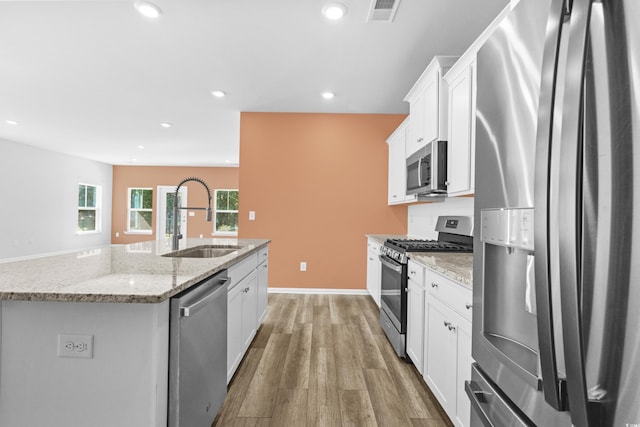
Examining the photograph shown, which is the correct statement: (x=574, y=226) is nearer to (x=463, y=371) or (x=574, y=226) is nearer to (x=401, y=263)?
(x=463, y=371)

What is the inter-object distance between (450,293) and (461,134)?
1182 mm

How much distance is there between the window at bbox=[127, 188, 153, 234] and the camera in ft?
32.9

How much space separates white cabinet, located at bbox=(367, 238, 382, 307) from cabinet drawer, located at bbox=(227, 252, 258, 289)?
1528 millimetres

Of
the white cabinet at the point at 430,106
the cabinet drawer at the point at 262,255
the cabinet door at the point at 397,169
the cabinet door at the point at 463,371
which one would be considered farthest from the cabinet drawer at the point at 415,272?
the cabinet door at the point at 397,169

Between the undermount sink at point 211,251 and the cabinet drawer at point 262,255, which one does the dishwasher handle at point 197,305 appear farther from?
the cabinet drawer at point 262,255

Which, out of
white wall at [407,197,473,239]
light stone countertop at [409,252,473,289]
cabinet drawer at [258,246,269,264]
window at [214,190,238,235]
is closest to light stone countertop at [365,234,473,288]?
light stone countertop at [409,252,473,289]

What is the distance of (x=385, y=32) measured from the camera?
272 centimetres

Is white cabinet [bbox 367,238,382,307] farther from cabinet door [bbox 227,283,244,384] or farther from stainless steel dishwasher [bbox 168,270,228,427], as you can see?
stainless steel dishwasher [bbox 168,270,228,427]

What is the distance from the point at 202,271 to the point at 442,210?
8.81 ft

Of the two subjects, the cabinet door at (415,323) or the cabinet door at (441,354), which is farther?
the cabinet door at (415,323)

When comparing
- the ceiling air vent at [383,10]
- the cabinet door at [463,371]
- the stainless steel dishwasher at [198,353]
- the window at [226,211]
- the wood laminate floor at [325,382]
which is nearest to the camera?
the stainless steel dishwasher at [198,353]

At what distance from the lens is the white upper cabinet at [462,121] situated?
2090 mm

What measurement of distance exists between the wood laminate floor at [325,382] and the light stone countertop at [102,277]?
903 millimetres

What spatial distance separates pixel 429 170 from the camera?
9.03ft
